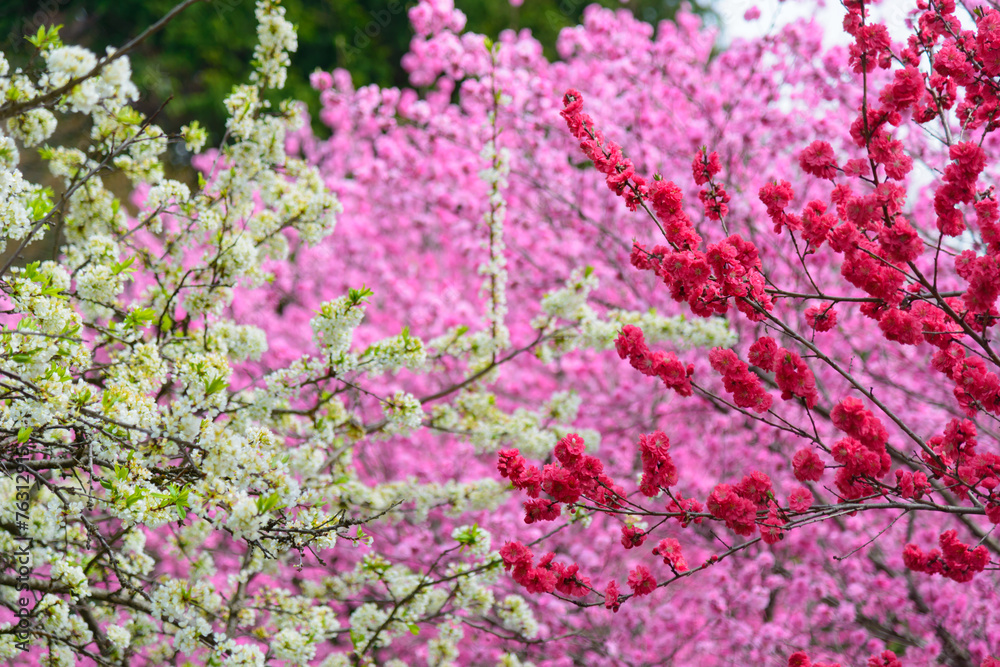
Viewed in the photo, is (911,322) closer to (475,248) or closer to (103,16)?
Answer: (475,248)

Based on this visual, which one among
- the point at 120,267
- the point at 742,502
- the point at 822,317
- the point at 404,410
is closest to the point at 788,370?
the point at 822,317

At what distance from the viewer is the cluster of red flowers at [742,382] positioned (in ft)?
8.92

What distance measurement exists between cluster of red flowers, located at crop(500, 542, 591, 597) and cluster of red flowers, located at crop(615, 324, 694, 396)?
2.70 feet

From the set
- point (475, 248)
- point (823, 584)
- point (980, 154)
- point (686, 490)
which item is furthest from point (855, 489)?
point (475, 248)

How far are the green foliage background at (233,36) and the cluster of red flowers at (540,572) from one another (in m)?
10.8

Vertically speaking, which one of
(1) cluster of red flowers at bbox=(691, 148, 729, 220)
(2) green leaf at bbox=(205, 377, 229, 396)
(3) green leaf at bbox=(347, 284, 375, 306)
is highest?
(1) cluster of red flowers at bbox=(691, 148, 729, 220)

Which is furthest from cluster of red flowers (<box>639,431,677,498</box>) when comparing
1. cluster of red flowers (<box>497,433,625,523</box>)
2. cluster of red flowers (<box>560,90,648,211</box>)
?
cluster of red flowers (<box>560,90,648,211</box>)

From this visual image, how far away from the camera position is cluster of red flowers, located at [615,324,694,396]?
2898mm

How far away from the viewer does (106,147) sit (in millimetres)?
3449

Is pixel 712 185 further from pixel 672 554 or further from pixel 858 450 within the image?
pixel 672 554

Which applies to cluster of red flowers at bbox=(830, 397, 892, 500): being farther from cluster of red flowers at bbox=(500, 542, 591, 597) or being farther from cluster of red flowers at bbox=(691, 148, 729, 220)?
cluster of red flowers at bbox=(500, 542, 591, 597)

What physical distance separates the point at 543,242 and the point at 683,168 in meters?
1.53

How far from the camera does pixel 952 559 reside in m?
2.67

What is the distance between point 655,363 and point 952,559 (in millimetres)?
1300
